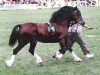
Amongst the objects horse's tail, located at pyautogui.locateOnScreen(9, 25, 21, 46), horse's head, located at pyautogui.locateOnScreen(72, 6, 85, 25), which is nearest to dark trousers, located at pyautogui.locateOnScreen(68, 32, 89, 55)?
horse's head, located at pyautogui.locateOnScreen(72, 6, 85, 25)

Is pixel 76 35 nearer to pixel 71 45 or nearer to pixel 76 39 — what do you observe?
pixel 76 39

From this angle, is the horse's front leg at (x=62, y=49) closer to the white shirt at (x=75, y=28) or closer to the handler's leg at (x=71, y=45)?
the handler's leg at (x=71, y=45)

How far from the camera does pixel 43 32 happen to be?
1248cm

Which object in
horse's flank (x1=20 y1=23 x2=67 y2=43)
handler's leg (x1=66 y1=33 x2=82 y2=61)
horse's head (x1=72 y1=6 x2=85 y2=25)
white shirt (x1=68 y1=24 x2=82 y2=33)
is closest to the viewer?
horse's flank (x1=20 y1=23 x2=67 y2=43)

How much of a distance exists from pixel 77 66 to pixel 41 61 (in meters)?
1.08

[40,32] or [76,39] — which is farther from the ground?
[40,32]

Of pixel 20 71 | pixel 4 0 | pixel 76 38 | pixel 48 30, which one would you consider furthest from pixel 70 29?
pixel 4 0

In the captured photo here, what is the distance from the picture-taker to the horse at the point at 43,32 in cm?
1237

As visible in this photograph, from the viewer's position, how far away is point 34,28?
12.4 metres

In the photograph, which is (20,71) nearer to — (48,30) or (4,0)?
(48,30)

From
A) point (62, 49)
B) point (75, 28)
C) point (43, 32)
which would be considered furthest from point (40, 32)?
point (75, 28)

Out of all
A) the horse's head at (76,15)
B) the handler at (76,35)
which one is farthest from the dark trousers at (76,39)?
the horse's head at (76,15)

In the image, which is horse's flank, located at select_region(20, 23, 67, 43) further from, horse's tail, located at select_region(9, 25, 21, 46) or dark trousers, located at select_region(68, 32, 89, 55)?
dark trousers, located at select_region(68, 32, 89, 55)

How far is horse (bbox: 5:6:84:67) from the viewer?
40.6ft
